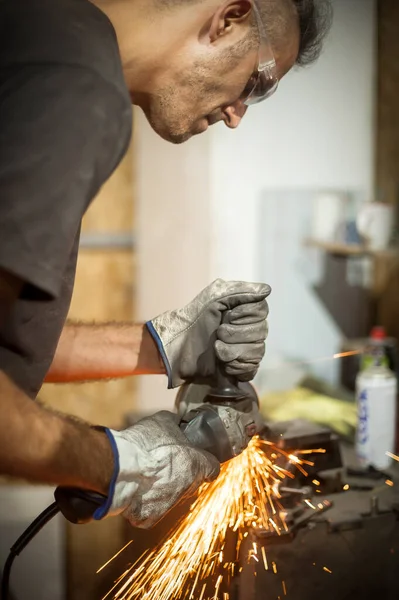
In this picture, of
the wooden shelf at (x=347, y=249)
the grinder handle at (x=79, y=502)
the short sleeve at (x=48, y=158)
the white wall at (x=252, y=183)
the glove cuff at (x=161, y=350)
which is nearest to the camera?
the short sleeve at (x=48, y=158)

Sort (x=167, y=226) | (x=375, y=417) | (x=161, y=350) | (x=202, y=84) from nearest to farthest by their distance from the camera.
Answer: (x=202, y=84) → (x=161, y=350) → (x=375, y=417) → (x=167, y=226)

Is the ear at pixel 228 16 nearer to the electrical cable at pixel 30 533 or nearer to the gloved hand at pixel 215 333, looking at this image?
the gloved hand at pixel 215 333

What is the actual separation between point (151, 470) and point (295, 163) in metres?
1.21

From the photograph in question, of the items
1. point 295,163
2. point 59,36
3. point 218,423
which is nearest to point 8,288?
point 59,36

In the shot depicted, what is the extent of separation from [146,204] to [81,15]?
5.72ft

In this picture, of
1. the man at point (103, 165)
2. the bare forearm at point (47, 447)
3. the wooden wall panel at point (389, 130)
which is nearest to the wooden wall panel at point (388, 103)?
the wooden wall panel at point (389, 130)

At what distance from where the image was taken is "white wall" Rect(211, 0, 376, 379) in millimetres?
1678

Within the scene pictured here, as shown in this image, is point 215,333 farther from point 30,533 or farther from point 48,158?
point 48,158

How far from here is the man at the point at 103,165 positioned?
816 mm

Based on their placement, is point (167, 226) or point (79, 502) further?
point (167, 226)

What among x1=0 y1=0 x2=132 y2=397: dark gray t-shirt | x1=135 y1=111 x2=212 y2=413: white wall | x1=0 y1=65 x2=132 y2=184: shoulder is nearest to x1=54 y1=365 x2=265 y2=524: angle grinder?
x1=0 y1=0 x2=132 y2=397: dark gray t-shirt

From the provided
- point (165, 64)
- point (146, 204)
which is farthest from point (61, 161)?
point (146, 204)

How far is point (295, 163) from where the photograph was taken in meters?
1.98

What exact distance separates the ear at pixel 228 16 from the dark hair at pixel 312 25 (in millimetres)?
102
